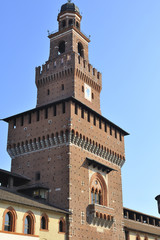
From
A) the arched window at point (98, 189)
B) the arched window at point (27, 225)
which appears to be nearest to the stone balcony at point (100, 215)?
the arched window at point (98, 189)

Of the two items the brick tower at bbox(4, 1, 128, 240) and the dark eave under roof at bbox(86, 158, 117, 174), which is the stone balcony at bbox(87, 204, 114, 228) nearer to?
the brick tower at bbox(4, 1, 128, 240)

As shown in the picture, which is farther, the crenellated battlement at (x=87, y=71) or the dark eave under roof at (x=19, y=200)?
the crenellated battlement at (x=87, y=71)

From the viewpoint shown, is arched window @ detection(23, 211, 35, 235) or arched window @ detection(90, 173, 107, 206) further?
arched window @ detection(90, 173, 107, 206)

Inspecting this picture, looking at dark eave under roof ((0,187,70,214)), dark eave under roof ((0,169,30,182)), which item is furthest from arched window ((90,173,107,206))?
dark eave under roof ((0,169,30,182))

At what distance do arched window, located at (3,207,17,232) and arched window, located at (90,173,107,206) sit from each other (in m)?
10.6

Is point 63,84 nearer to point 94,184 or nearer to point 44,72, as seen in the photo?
point 44,72

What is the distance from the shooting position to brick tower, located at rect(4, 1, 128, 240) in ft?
107

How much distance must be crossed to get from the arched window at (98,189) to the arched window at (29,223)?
8.77m

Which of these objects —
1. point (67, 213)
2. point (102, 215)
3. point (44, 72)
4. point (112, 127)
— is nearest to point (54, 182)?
point (67, 213)

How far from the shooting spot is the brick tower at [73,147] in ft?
107

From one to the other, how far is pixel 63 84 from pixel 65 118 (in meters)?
6.79

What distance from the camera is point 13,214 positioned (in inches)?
1035

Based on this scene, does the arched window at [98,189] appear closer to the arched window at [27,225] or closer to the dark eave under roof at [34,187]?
the dark eave under roof at [34,187]

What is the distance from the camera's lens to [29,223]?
27703 mm
